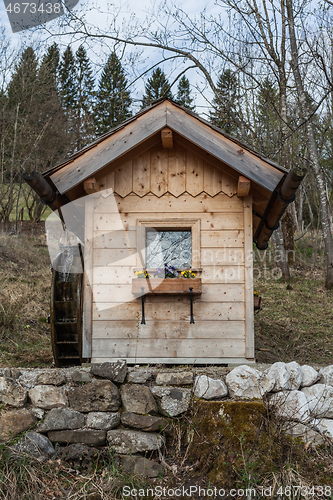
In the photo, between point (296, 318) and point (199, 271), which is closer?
point (199, 271)

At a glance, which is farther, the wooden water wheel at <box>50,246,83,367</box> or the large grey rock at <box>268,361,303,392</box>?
the wooden water wheel at <box>50,246,83,367</box>

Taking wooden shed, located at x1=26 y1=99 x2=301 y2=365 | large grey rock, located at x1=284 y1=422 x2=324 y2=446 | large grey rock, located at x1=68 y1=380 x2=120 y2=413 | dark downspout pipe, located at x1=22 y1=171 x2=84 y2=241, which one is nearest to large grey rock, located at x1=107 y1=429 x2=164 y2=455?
large grey rock, located at x1=68 y1=380 x2=120 y2=413

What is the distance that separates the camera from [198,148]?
17.7 feet

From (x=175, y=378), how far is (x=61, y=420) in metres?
1.19

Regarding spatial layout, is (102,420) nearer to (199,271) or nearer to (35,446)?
(35,446)

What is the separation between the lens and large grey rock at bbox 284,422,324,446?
3.73m

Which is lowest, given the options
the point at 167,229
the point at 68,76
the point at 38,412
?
the point at 38,412

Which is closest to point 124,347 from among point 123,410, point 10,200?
point 123,410

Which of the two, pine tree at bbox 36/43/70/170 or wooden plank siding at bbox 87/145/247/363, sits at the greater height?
pine tree at bbox 36/43/70/170

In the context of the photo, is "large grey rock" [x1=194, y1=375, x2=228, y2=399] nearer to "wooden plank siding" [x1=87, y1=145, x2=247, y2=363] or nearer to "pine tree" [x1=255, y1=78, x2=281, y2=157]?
"wooden plank siding" [x1=87, y1=145, x2=247, y2=363]

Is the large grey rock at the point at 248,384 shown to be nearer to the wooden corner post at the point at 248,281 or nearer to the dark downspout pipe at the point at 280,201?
the wooden corner post at the point at 248,281

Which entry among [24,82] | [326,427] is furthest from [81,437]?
[24,82]

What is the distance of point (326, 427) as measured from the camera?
12.6ft

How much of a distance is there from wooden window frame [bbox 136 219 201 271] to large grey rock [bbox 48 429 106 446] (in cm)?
216
